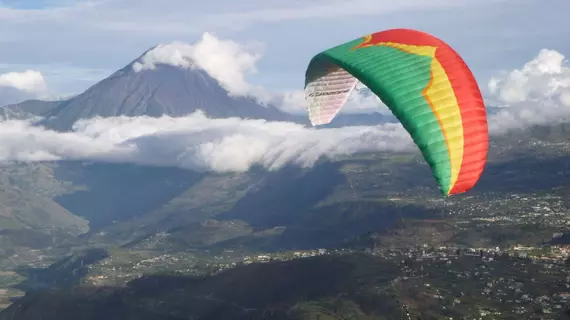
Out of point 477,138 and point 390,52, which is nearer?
point 477,138

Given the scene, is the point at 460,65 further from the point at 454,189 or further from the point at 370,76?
the point at 454,189

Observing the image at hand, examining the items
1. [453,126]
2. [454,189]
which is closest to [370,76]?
[453,126]

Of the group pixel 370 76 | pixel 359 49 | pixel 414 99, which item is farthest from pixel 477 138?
pixel 359 49

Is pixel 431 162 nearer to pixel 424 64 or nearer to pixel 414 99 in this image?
pixel 414 99

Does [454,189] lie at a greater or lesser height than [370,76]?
lesser

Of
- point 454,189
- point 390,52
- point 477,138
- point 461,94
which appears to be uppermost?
point 390,52

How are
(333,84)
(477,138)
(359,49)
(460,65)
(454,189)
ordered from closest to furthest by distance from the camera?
(454,189) < (477,138) < (460,65) < (359,49) < (333,84)

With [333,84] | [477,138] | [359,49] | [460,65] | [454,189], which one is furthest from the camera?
[333,84]
